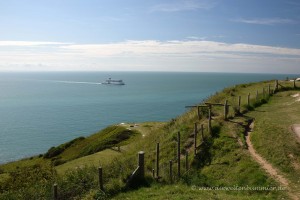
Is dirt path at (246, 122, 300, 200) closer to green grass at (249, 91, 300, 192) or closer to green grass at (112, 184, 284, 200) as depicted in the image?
green grass at (249, 91, 300, 192)

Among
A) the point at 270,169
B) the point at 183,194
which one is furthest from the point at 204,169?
the point at 183,194

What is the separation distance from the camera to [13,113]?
468 feet

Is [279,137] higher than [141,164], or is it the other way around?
[279,137]

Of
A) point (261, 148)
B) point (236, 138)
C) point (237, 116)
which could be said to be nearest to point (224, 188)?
point (261, 148)

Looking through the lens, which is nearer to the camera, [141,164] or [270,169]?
[141,164]

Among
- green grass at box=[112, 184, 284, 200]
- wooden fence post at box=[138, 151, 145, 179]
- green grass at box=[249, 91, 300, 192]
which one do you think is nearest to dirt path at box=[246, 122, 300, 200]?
green grass at box=[249, 91, 300, 192]

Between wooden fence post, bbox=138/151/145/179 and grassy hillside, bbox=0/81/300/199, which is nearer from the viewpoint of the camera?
grassy hillside, bbox=0/81/300/199

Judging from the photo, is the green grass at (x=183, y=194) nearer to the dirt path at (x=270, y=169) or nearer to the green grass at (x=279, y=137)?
the dirt path at (x=270, y=169)

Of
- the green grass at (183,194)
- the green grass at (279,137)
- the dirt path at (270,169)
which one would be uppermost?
the green grass at (279,137)

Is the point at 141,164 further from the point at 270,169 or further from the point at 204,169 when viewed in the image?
the point at 270,169

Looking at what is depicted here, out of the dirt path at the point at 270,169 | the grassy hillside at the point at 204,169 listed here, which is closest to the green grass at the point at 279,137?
the grassy hillside at the point at 204,169

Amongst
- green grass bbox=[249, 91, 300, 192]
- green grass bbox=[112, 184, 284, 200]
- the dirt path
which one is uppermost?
green grass bbox=[249, 91, 300, 192]

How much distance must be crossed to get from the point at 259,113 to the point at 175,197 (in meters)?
22.3

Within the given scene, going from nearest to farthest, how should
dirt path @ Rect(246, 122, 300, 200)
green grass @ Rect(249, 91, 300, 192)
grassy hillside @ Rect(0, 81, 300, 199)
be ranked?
grassy hillside @ Rect(0, 81, 300, 199)
dirt path @ Rect(246, 122, 300, 200)
green grass @ Rect(249, 91, 300, 192)
